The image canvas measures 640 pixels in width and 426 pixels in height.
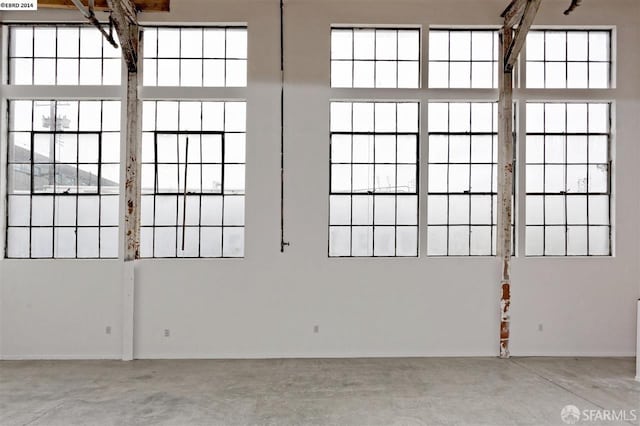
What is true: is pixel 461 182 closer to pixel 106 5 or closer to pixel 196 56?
pixel 196 56

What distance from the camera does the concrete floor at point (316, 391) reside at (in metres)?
3.72

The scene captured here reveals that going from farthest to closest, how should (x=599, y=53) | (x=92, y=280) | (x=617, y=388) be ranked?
(x=599, y=53) → (x=92, y=280) → (x=617, y=388)

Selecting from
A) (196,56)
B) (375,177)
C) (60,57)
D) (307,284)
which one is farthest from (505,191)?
(60,57)

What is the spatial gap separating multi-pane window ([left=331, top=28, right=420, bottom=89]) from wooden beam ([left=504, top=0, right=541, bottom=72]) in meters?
1.23

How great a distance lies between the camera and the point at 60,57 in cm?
574

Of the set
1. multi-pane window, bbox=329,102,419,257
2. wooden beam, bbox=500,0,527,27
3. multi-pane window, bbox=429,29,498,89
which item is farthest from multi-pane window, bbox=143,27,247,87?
wooden beam, bbox=500,0,527,27

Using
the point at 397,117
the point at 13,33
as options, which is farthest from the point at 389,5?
the point at 13,33

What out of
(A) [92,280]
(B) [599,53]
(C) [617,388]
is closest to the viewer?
(C) [617,388]

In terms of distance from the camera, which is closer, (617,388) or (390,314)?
(617,388)

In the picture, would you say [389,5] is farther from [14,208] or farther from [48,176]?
[14,208]

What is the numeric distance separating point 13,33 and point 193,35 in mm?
2556

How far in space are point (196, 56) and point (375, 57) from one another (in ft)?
8.45

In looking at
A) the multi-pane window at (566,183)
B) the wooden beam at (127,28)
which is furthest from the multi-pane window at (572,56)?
the wooden beam at (127,28)

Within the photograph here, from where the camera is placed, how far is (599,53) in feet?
19.4
